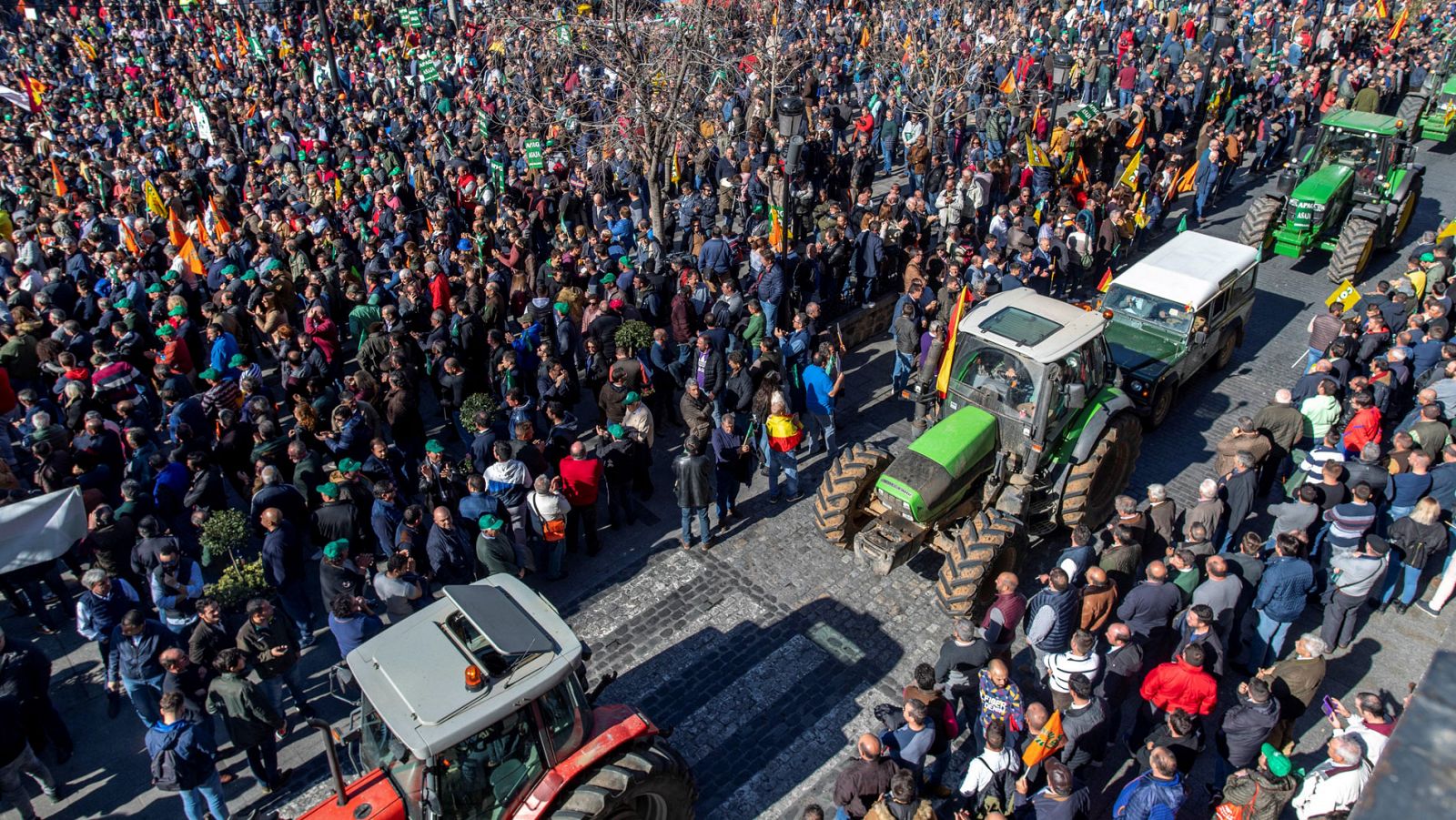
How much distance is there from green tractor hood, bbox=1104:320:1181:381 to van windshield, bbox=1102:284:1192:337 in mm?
107

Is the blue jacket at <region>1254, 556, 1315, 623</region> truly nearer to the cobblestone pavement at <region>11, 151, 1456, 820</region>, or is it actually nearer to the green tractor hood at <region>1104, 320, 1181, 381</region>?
the cobblestone pavement at <region>11, 151, 1456, 820</region>

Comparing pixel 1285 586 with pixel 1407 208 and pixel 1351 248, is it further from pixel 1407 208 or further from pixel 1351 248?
pixel 1407 208

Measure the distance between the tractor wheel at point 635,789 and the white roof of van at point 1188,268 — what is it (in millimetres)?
9797

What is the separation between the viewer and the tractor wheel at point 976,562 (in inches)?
357

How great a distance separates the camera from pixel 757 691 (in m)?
9.02

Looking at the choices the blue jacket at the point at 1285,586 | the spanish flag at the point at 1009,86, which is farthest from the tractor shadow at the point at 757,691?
the spanish flag at the point at 1009,86

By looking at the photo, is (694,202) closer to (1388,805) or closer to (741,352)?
(741,352)

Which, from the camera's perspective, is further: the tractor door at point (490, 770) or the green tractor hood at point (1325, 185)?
the green tractor hood at point (1325, 185)

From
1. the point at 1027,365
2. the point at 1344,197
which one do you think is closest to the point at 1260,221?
the point at 1344,197

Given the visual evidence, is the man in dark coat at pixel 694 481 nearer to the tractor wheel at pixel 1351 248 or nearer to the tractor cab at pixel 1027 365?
the tractor cab at pixel 1027 365

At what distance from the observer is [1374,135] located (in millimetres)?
17078

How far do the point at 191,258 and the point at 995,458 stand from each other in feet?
41.4

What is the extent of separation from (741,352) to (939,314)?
3411 mm

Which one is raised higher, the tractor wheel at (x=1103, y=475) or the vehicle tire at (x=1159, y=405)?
the tractor wheel at (x=1103, y=475)
